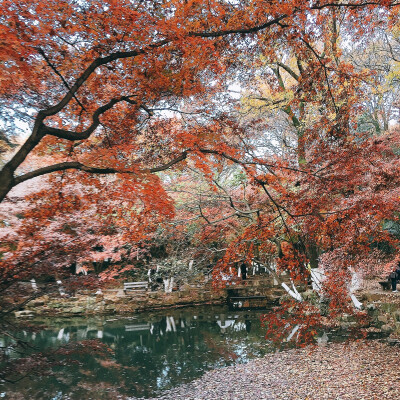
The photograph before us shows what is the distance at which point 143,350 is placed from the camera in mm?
10070

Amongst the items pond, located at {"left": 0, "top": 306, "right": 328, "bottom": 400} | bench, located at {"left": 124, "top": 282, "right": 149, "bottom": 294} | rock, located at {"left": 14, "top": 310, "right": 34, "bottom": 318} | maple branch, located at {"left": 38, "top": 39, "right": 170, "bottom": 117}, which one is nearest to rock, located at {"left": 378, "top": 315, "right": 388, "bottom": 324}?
pond, located at {"left": 0, "top": 306, "right": 328, "bottom": 400}

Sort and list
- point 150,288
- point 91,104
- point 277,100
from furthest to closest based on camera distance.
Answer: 1. point 150,288
2. point 277,100
3. point 91,104

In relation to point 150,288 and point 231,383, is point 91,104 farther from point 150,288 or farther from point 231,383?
point 150,288

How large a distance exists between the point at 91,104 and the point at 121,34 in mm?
1565

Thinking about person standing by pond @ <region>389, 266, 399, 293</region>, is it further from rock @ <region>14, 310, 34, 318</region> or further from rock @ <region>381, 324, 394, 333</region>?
rock @ <region>14, 310, 34, 318</region>

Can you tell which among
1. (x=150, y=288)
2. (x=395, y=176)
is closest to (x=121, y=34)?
→ (x=395, y=176)

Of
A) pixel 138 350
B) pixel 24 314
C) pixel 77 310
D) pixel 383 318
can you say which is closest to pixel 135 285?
pixel 77 310

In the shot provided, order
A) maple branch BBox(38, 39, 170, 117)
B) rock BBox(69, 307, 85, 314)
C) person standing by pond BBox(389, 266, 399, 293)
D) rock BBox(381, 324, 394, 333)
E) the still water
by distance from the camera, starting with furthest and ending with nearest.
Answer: rock BBox(69, 307, 85, 314)
person standing by pond BBox(389, 266, 399, 293)
rock BBox(381, 324, 394, 333)
the still water
maple branch BBox(38, 39, 170, 117)

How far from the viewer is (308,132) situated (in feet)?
22.5

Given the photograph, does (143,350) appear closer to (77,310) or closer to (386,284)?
(77,310)

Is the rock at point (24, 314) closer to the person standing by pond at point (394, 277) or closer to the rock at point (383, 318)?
the rock at point (383, 318)

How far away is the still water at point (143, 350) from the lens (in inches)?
280

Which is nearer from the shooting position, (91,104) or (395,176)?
(91,104)

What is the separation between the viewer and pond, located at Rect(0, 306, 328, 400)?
7121 millimetres
